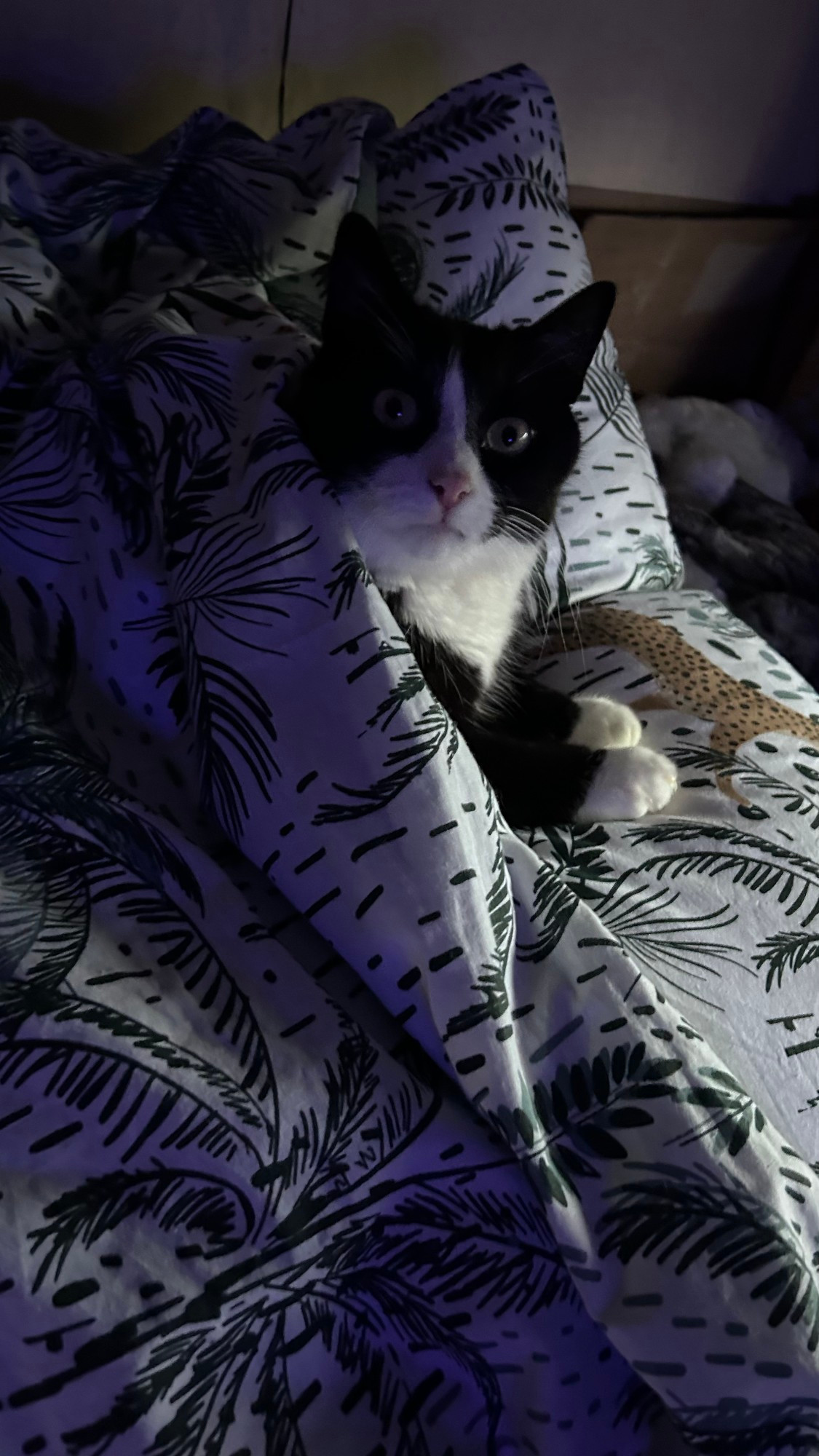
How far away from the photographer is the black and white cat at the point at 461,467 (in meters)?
0.77

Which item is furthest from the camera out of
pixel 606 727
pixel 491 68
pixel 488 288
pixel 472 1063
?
pixel 491 68

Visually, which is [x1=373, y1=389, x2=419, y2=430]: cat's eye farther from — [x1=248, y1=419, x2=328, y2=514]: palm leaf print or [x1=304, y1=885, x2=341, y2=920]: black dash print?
[x1=304, y1=885, x2=341, y2=920]: black dash print

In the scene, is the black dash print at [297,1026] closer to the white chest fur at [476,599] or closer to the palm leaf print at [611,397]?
the white chest fur at [476,599]

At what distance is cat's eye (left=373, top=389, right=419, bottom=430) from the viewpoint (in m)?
0.78

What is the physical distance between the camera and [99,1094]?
0.51 meters

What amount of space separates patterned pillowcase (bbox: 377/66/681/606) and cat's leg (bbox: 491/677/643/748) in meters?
0.18

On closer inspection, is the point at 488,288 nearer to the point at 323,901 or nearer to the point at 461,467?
the point at 461,467

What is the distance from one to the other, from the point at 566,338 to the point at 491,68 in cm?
98

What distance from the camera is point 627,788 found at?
32.4 inches

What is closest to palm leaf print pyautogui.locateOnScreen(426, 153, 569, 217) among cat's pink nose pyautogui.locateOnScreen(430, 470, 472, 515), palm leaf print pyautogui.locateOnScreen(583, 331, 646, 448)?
palm leaf print pyautogui.locateOnScreen(583, 331, 646, 448)

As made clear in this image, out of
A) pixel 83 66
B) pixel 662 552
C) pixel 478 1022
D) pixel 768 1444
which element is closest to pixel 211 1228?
pixel 478 1022

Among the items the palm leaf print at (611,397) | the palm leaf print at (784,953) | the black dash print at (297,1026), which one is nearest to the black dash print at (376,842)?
the black dash print at (297,1026)

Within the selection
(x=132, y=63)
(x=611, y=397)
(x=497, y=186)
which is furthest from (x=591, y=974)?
(x=132, y=63)

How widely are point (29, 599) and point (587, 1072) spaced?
0.58m
